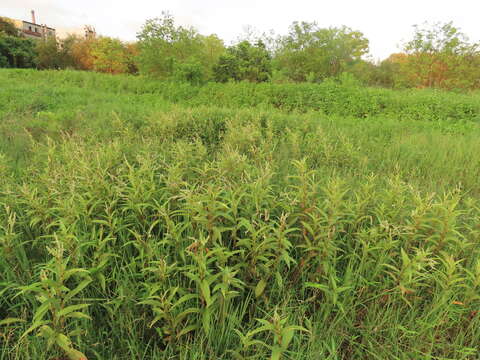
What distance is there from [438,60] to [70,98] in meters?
18.3

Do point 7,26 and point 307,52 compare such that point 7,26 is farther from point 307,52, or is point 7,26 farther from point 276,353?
point 276,353

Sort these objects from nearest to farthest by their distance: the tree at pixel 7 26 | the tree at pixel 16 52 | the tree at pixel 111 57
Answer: the tree at pixel 111 57
the tree at pixel 16 52
the tree at pixel 7 26

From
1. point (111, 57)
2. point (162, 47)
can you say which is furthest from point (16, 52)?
point (162, 47)

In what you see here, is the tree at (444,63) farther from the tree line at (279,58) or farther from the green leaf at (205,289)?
the green leaf at (205,289)

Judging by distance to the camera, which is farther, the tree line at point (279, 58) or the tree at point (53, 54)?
the tree at point (53, 54)

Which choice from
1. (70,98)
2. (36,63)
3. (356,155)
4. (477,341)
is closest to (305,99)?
(356,155)

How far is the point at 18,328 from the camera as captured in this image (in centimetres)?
173

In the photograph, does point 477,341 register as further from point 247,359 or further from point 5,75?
point 5,75

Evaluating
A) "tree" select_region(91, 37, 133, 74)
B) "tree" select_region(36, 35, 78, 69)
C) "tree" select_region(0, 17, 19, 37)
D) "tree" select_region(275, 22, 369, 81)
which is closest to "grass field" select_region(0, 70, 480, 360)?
"tree" select_region(275, 22, 369, 81)

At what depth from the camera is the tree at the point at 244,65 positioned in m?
13.8

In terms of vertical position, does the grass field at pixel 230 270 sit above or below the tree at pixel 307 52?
below

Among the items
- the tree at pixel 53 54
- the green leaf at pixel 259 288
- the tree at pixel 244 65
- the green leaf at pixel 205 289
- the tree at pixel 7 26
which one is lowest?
the green leaf at pixel 259 288

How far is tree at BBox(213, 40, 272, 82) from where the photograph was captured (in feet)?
45.3

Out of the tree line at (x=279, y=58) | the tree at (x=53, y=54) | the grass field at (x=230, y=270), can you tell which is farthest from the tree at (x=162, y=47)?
the tree at (x=53, y=54)
